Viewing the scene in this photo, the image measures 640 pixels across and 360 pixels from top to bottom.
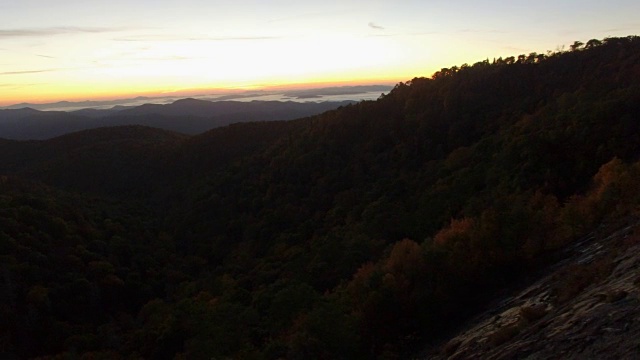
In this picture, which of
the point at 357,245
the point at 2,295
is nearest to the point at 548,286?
the point at 357,245

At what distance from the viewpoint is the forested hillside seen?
16031 mm

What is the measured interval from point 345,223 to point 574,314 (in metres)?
36.2

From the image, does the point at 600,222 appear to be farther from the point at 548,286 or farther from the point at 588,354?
the point at 588,354

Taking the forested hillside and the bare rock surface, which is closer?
the bare rock surface

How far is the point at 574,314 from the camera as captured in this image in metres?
9.38

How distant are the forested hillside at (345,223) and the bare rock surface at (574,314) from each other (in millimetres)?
1783

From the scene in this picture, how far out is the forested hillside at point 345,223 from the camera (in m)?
16.0

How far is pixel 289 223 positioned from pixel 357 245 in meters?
23.3

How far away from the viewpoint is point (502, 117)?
2160 inches

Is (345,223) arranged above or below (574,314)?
below

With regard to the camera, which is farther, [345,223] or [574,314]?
[345,223]

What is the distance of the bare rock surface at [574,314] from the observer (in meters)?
7.91

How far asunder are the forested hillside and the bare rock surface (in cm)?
178

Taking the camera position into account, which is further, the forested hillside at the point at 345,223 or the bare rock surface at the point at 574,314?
the forested hillside at the point at 345,223
